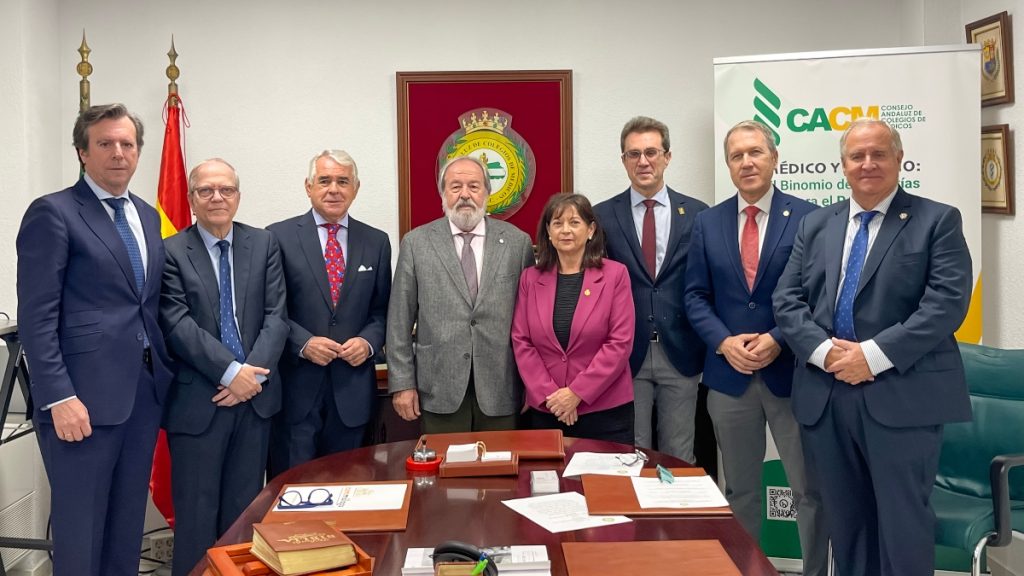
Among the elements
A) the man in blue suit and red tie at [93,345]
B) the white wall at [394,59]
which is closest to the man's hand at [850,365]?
the white wall at [394,59]

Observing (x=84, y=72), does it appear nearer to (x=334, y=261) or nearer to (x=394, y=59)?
(x=394, y=59)

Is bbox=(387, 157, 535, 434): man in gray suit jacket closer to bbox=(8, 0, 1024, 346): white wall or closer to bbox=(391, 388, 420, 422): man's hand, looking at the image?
bbox=(391, 388, 420, 422): man's hand

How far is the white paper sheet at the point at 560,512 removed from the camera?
1884mm

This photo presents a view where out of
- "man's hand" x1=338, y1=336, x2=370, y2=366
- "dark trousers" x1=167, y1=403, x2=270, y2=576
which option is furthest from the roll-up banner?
"dark trousers" x1=167, y1=403, x2=270, y2=576

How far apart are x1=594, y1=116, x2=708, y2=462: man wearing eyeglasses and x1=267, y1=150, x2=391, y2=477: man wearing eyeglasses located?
1005mm

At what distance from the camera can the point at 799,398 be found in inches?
115

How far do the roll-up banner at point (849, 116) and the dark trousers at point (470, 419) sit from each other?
1.41 m

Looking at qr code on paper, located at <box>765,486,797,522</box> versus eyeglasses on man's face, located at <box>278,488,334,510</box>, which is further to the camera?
qr code on paper, located at <box>765,486,797,522</box>

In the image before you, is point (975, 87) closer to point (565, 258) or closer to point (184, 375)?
point (565, 258)

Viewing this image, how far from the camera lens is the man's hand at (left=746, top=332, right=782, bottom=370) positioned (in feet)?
10.1

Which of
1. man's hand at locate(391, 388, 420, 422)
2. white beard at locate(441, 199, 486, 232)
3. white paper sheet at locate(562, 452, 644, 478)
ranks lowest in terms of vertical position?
white paper sheet at locate(562, 452, 644, 478)

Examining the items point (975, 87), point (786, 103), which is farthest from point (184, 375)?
point (975, 87)

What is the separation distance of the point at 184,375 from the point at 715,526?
1.91 metres

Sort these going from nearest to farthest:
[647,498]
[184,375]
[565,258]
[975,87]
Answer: [647,498] → [184,375] → [565,258] → [975,87]
